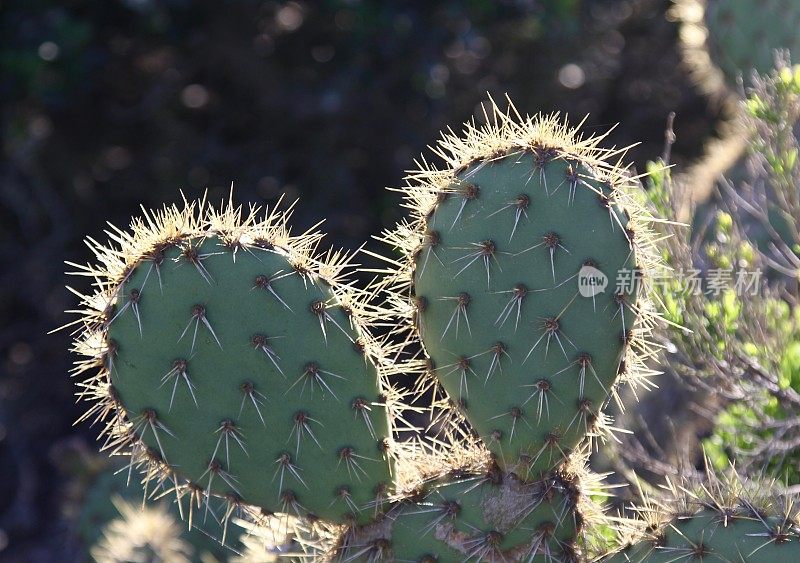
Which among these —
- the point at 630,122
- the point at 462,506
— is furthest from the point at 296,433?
the point at 630,122

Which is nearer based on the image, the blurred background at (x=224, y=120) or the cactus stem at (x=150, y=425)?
the cactus stem at (x=150, y=425)

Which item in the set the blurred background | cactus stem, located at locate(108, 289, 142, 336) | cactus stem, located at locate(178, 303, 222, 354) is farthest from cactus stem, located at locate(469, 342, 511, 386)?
the blurred background

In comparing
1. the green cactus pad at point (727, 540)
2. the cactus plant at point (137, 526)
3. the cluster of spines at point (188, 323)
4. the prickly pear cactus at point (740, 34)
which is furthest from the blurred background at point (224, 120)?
the green cactus pad at point (727, 540)

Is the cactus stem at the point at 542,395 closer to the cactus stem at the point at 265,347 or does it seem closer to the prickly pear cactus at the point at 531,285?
the prickly pear cactus at the point at 531,285

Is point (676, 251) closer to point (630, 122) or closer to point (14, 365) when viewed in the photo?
point (630, 122)

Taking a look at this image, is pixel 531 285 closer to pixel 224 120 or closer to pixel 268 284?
pixel 268 284

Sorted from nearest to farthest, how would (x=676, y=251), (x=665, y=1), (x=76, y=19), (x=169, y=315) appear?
(x=169, y=315) → (x=676, y=251) → (x=76, y=19) → (x=665, y=1)
